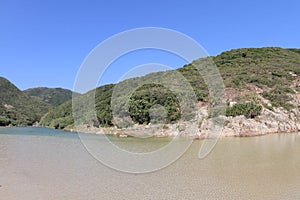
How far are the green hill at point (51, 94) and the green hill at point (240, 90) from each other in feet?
313

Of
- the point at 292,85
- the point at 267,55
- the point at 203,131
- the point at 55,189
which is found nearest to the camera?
the point at 55,189

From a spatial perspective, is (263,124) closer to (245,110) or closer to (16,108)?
(245,110)

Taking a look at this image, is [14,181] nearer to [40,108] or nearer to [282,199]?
[282,199]

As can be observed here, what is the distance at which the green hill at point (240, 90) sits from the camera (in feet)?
100

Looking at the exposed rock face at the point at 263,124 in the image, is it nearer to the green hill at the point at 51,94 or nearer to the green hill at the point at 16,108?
the green hill at the point at 16,108

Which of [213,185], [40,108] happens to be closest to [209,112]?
[213,185]

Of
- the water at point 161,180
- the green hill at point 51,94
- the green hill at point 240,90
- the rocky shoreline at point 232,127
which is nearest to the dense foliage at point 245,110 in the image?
the green hill at point 240,90

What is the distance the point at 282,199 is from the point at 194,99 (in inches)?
956

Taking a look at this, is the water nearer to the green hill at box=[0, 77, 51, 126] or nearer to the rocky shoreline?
the rocky shoreline

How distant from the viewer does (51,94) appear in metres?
149

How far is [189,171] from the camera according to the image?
11.2 metres

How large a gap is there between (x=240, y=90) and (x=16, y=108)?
253 ft

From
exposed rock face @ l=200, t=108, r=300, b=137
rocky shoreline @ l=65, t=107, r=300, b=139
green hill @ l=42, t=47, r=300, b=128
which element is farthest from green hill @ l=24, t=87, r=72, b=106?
exposed rock face @ l=200, t=108, r=300, b=137

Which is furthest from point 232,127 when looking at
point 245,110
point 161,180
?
point 161,180
